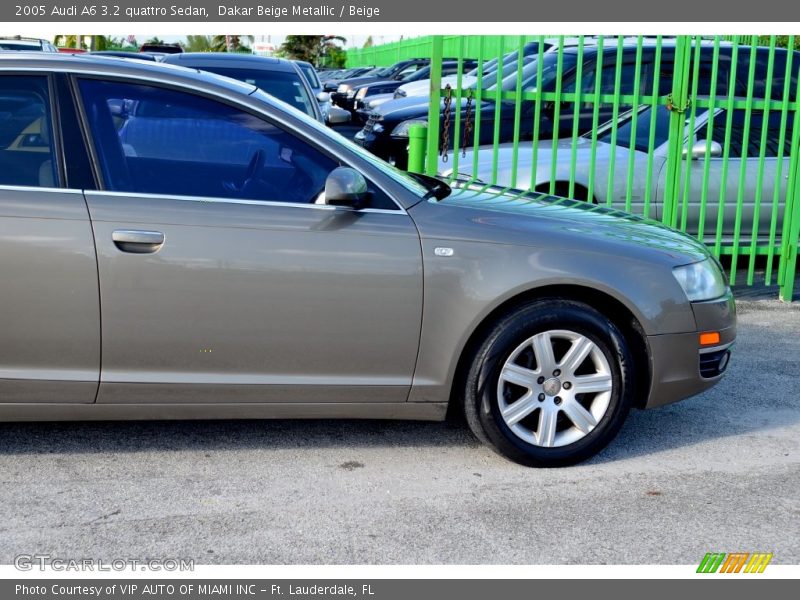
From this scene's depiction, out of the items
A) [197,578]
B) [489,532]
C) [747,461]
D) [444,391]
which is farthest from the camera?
[747,461]

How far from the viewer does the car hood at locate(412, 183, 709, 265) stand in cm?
450

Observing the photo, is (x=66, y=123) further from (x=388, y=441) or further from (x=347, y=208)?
(x=388, y=441)

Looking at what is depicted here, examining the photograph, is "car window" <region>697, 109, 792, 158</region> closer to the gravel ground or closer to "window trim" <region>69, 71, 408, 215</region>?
the gravel ground

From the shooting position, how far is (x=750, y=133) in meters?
8.45

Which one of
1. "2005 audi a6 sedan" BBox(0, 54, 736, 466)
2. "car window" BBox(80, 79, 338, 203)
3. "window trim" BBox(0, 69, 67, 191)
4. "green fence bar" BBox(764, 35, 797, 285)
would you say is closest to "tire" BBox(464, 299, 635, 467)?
"2005 audi a6 sedan" BBox(0, 54, 736, 466)

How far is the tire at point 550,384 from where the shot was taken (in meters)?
4.50

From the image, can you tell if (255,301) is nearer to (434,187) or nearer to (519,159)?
(434,187)

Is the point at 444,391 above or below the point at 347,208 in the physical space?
below

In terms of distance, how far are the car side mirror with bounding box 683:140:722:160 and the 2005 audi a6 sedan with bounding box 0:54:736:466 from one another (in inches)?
146

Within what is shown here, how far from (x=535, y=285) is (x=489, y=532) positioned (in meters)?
1.11

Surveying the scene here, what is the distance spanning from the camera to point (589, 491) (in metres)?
4.41

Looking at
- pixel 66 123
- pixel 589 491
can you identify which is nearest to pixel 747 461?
pixel 589 491

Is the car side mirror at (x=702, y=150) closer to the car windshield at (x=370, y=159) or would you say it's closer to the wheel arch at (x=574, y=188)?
the wheel arch at (x=574, y=188)

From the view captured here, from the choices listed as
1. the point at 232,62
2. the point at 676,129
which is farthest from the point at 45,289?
the point at 232,62
